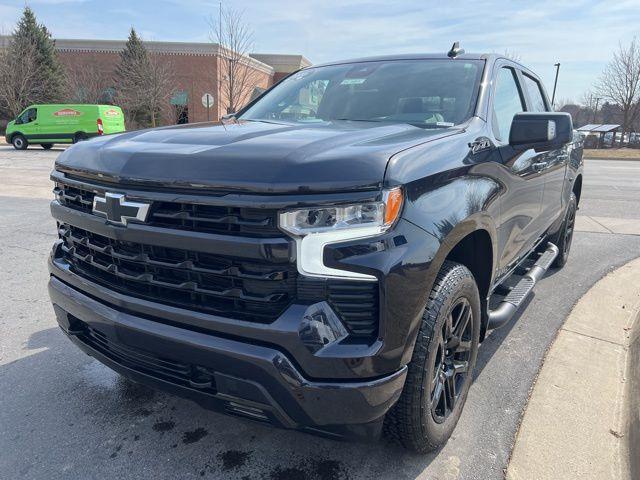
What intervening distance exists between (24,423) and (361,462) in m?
1.74

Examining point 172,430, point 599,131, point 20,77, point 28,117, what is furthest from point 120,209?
point 599,131

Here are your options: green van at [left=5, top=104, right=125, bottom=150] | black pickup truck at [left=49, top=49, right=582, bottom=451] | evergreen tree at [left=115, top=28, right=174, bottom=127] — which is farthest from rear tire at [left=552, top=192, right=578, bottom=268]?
Answer: evergreen tree at [left=115, top=28, right=174, bottom=127]

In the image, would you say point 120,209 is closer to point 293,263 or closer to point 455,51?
point 293,263

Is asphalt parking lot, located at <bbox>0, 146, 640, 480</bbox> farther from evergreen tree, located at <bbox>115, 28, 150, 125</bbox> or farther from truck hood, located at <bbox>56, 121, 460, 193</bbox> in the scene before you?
evergreen tree, located at <bbox>115, 28, 150, 125</bbox>

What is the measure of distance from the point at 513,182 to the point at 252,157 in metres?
1.73

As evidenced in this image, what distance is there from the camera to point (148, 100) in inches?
1291

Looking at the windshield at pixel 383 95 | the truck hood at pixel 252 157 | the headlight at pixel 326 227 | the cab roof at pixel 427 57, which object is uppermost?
the cab roof at pixel 427 57

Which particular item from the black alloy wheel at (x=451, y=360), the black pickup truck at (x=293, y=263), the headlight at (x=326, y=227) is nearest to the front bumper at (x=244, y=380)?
the black pickup truck at (x=293, y=263)

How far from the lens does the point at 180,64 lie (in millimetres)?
36906

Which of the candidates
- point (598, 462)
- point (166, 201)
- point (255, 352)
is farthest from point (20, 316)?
point (598, 462)

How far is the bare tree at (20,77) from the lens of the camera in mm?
32438

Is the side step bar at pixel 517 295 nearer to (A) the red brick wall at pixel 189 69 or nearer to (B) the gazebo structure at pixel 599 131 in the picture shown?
(A) the red brick wall at pixel 189 69

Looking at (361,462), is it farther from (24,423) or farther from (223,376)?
(24,423)

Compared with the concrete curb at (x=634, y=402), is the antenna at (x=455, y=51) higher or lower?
higher
